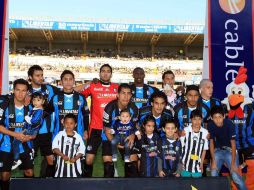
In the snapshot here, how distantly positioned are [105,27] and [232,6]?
26.0 meters

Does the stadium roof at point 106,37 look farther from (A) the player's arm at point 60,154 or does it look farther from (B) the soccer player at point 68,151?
(A) the player's arm at point 60,154

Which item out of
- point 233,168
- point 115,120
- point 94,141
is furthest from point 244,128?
point 94,141

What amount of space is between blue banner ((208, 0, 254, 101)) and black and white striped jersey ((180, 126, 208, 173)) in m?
1.63

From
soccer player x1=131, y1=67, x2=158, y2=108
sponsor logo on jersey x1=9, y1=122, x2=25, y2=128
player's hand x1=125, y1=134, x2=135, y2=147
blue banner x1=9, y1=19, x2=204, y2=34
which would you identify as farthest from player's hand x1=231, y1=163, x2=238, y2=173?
blue banner x1=9, y1=19, x2=204, y2=34

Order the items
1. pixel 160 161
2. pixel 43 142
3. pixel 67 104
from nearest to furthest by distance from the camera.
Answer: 1. pixel 160 161
2. pixel 43 142
3. pixel 67 104

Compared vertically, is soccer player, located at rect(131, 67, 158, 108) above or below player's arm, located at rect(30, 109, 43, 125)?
above

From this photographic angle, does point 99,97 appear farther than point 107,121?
Yes

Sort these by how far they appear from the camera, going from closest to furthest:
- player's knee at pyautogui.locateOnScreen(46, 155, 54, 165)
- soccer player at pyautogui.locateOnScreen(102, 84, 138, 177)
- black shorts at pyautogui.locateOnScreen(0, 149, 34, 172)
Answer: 1. black shorts at pyautogui.locateOnScreen(0, 149, 34, 172)
2. soccer player at pyautogui.locateOnScreen(102, 84, 138, 177)
3. player's knee at pyautogui.locateOnScreen(46, 155, 54, 165)

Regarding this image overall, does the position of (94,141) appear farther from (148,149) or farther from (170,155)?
(170,155)

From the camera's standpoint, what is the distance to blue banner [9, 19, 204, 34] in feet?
102

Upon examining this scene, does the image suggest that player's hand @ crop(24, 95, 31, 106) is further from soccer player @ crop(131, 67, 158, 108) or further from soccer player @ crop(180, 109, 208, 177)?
soccer player @ crop(180, 109, 208, 177)

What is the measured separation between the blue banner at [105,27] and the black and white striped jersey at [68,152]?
2740cm

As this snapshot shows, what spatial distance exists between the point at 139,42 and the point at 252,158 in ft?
101

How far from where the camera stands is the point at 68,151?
14.9ft
